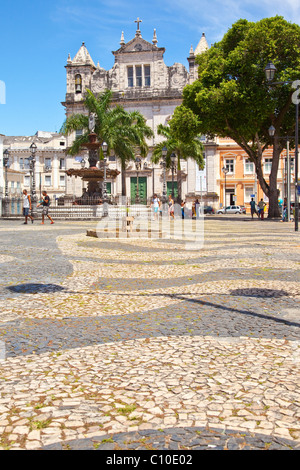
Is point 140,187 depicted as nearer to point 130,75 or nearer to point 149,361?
point 130,75

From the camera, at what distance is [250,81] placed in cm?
2927

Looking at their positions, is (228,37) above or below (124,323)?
above

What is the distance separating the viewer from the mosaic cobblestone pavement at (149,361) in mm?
2434

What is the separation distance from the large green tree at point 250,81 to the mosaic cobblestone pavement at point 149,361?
913 inches

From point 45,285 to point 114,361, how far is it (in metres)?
3.36

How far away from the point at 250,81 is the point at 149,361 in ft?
92.8

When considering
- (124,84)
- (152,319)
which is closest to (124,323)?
(152,319)

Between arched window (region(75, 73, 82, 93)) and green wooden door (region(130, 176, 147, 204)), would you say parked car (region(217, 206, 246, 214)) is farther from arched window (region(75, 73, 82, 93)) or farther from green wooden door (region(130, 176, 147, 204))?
arched window (region(75, 73, 82, 93))

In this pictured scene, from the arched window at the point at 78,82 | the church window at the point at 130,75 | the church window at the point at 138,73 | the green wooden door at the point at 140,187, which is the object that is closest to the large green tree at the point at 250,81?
the green wooden door at the point at 140,187

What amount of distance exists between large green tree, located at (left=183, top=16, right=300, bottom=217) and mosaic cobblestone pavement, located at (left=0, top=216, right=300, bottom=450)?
76.1 feet

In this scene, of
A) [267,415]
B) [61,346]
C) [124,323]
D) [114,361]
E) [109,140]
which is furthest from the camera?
[109,140]

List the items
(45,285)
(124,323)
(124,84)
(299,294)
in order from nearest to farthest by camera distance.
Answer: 1. (124,323)
2. (299,294)
3. (45,285)
4. (124,84)

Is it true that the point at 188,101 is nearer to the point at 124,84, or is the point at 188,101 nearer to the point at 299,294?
the point at 124,84

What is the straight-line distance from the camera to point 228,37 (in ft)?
104
